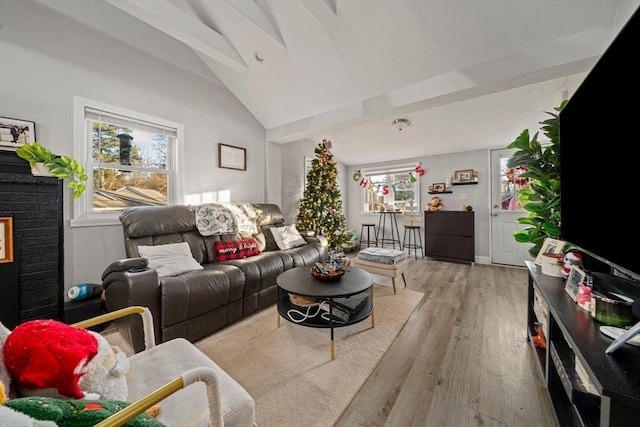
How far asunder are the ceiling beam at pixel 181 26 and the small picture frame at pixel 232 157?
1.05 m

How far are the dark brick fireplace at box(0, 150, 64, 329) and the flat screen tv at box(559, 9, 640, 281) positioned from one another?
3266mm

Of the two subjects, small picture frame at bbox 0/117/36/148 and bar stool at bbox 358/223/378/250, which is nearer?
small picture frame at bbox 0/117/36/148

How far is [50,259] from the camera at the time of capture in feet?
6.12

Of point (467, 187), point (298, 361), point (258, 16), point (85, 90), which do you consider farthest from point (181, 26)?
point (467, 187)

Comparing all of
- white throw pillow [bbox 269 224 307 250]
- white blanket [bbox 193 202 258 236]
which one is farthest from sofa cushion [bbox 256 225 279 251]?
white blanket [bbox 193 202 258 236]

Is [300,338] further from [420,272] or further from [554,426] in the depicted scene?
[420,272]

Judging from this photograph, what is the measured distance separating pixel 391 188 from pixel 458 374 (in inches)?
174

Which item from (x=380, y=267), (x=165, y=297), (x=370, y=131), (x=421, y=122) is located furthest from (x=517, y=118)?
(x=165, y=297)

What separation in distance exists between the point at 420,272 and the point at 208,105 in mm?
3964

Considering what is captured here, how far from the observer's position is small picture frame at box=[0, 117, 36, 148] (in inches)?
75.4

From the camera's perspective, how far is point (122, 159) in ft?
8.82

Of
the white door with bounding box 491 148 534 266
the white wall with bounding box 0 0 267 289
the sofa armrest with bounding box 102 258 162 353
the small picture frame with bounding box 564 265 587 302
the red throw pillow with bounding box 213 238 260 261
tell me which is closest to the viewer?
the small picture frame with bounding box 564 265 587 302

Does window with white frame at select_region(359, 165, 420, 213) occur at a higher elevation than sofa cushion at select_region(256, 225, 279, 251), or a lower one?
higher

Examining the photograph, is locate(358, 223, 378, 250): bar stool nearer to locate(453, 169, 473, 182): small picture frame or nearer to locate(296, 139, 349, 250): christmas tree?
locate(296, 139, 349, 250): christmas tree
